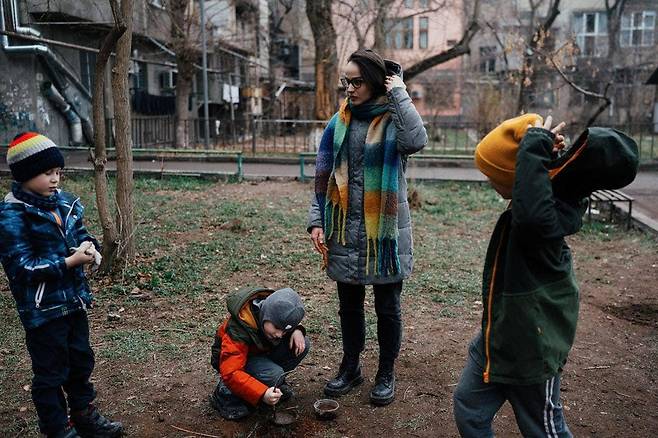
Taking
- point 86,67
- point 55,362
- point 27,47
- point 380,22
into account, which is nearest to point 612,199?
point 55,362

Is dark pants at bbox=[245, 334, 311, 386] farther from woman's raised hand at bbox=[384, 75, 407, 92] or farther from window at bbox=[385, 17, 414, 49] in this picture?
window at bbox=[385, 17, 414, 49]

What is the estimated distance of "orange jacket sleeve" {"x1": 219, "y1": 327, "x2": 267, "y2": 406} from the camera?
10.1 ft

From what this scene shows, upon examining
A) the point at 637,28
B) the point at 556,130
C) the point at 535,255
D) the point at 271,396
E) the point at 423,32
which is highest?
the point at 423,32

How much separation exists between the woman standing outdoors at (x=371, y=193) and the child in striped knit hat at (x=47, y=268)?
4.09 feet

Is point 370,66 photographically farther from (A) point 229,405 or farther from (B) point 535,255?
(A) point 229,405

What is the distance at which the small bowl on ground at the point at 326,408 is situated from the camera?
Result: 3309mm

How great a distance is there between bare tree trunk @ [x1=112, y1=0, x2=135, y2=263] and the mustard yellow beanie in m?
4.31

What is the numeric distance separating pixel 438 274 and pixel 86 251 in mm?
4064

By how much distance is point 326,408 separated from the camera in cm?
335

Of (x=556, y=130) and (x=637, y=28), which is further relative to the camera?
(x=637, y=28)

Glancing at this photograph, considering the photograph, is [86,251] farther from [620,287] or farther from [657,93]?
[657,93]

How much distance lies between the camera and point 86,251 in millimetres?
2791

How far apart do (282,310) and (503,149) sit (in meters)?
1.38

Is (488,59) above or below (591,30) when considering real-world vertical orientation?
below
